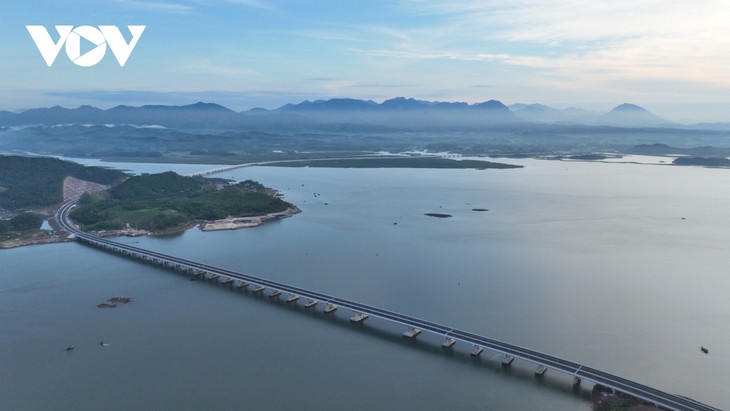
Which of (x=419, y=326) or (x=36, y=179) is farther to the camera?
(x=36, y=179)

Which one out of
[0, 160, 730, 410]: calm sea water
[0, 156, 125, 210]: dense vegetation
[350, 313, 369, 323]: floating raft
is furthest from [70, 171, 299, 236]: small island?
[350, 313, 369, 323]: floating raft

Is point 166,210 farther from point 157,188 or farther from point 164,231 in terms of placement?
point 157,188

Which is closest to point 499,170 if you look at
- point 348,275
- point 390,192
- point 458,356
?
point 390,192

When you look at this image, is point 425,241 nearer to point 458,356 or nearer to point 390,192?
point 458,356

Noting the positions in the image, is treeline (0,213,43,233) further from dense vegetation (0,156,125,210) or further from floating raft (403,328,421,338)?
floating raft (403,328,421,338)

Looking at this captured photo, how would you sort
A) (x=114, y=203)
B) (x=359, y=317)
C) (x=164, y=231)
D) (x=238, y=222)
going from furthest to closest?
(x=114, y=203)
(x=238, y=222)
(x=164, y=231)
(x=359, y=317)

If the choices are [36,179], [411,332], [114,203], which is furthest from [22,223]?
[411,332]
